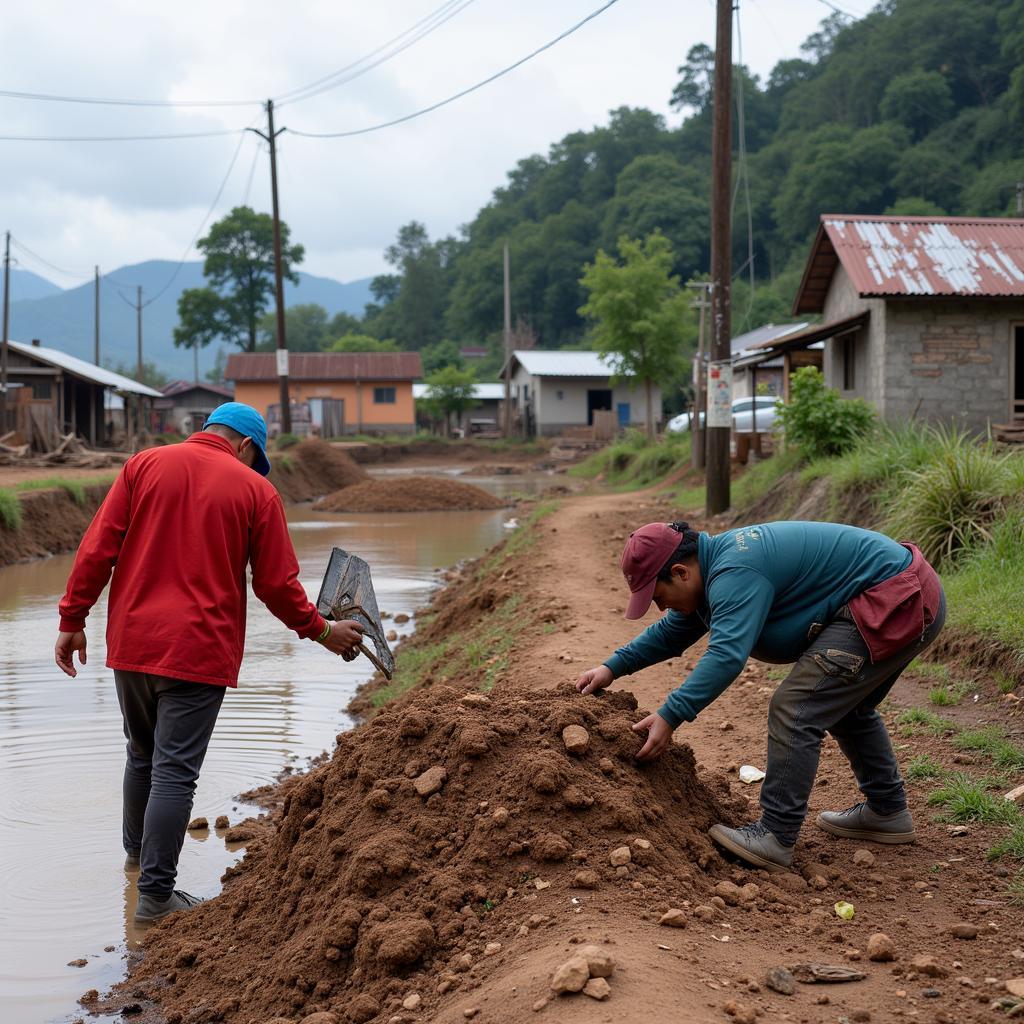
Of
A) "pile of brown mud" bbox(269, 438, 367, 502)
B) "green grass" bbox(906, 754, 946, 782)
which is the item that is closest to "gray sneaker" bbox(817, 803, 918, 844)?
"green grass" bbox(906, 754, 946, 782)

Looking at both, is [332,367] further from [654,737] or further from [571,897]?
[571,897]

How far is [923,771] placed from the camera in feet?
Result: 17.8

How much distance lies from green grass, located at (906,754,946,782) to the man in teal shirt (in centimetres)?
127

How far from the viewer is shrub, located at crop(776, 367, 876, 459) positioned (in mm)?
15688

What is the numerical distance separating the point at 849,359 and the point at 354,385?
3763 cm

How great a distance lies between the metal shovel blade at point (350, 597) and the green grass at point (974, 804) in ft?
8.37

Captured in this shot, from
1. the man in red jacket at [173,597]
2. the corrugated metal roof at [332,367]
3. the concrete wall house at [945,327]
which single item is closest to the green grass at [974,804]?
the man in red jacket at [173,597]

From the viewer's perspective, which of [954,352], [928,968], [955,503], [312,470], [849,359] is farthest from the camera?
[312,470]

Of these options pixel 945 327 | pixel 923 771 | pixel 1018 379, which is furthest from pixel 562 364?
pixel 923 771

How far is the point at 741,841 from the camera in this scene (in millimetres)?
4172

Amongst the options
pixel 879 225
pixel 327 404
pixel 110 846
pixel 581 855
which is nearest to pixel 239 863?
pixel 110 846

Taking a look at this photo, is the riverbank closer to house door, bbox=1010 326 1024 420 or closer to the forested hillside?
house door, bbox=1010 326 1024 420

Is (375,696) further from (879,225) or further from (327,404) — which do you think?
(327,404)

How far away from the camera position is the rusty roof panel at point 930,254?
17562 mm
